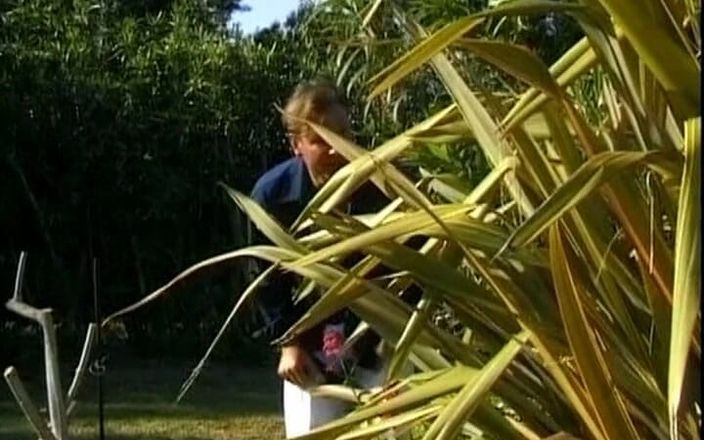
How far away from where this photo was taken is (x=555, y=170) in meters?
3.37

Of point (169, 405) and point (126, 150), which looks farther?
point (126, 150)

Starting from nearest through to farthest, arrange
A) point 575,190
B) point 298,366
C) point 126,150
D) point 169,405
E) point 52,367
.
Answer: point 575,190 < point 298,366 < point 52,367 < point 169,405 < point 126,150

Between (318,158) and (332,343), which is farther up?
(318,158)

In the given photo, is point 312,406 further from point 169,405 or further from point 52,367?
point 169,405

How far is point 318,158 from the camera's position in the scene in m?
4.68

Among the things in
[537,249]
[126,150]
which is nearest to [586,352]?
[537,249]

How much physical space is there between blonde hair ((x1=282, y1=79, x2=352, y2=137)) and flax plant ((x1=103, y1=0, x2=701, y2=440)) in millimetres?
984

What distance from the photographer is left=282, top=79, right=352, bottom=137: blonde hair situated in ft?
15.2

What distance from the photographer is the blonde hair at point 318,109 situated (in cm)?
464

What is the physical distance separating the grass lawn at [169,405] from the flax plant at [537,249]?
626 cm

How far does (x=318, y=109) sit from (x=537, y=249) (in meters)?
1.43

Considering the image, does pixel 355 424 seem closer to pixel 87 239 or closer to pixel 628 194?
pixel 628 194

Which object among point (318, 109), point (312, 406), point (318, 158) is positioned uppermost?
point (318, 109)

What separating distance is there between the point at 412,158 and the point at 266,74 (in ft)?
29.0
